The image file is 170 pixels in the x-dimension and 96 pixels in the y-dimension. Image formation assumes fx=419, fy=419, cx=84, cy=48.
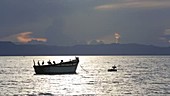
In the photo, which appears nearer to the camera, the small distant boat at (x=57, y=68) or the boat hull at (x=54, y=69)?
the small distant boat at (x=57, y=68)

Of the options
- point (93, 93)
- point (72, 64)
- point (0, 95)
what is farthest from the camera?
point (72, 64)

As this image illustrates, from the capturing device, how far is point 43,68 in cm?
11275

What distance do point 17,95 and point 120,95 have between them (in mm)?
14610

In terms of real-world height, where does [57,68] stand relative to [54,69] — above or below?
above

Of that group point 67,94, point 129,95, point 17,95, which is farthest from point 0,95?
point 129,95

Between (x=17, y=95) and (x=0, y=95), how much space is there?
2.42m

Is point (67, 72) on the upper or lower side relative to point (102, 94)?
upper

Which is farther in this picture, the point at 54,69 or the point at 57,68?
the point at 54,69

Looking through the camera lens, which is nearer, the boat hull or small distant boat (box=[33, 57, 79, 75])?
small distant boat (box=[33, 57, 79, 75])

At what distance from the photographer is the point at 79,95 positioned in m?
57.9

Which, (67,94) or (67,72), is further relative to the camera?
(67,72)

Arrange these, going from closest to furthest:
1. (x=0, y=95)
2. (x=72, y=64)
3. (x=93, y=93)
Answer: (x=0, y=95), (x=93, y=93), (x=72, y=64)

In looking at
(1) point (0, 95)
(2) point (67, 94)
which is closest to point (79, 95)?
(2) point (67, 94)

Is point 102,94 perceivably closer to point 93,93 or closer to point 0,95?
point 93,93
